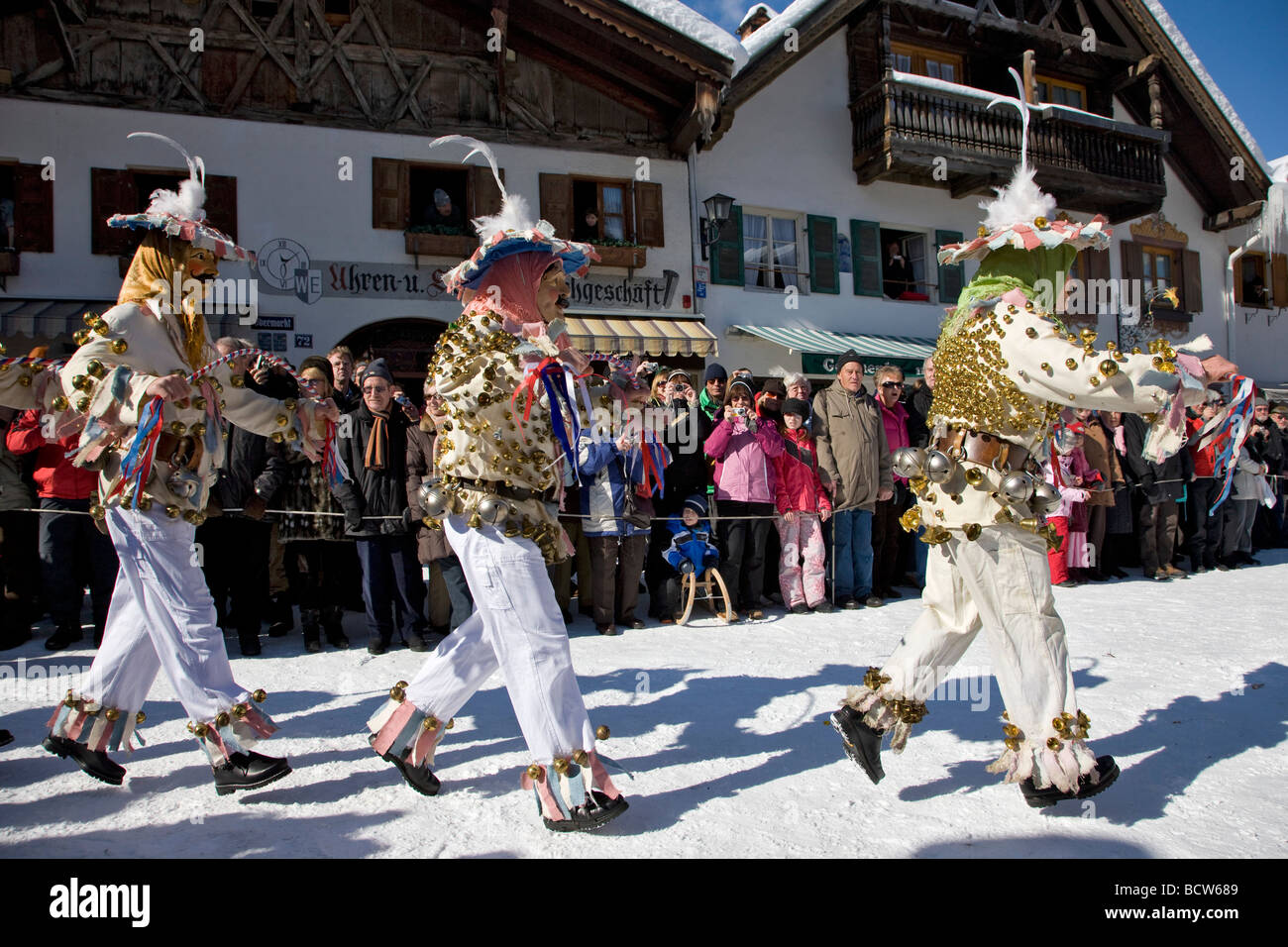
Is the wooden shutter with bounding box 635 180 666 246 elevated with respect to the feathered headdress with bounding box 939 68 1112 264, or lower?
elevated

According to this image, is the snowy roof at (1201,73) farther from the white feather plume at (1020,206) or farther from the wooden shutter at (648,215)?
the white feather plume at (1020,206)

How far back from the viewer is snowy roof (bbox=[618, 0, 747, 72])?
12.3m

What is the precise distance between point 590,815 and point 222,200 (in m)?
11.0

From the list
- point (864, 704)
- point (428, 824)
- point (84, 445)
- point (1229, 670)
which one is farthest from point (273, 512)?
point (1229, 670)

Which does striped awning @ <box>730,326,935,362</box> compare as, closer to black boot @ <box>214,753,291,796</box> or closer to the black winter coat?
the black winter coat

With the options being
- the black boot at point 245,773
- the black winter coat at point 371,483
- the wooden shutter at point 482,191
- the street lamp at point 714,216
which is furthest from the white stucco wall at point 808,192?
the black boot at point 245,773

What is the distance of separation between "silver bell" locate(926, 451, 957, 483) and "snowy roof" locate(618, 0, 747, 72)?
10802 mm

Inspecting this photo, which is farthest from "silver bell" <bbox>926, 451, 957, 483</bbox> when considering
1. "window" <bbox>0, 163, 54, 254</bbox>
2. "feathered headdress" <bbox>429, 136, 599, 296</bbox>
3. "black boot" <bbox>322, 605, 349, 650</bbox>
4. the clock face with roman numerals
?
"window" <bbox>0, 163, 54, 254</bbox>

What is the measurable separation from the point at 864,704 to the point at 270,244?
10.8m

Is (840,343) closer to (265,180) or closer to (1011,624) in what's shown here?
(265,180)

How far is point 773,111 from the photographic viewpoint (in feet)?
48.3

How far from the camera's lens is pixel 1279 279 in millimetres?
20188

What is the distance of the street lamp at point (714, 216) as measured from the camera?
13.0m

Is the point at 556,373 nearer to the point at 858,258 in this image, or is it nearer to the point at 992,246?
the point at 992,246
